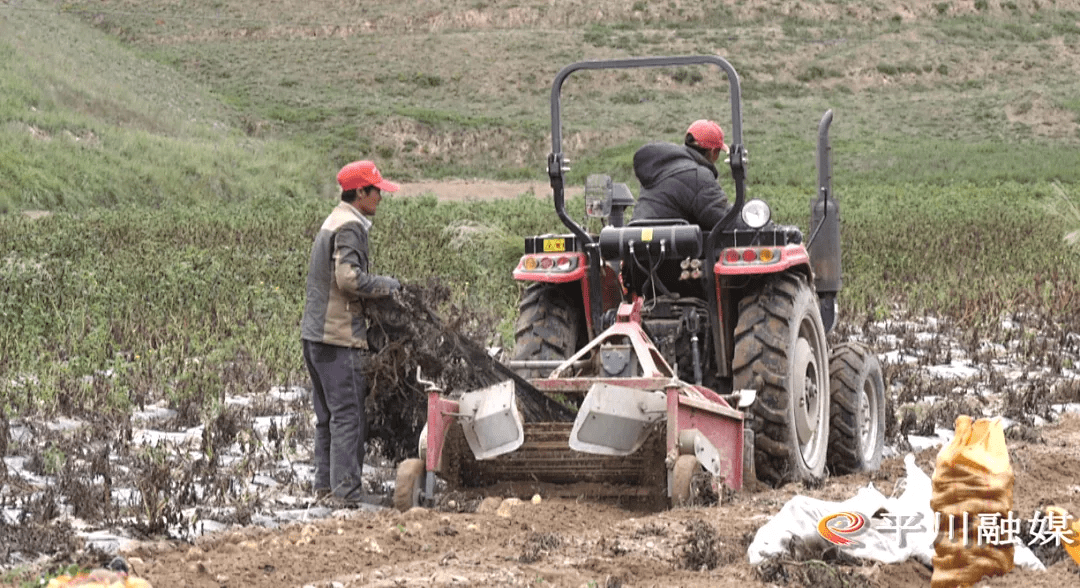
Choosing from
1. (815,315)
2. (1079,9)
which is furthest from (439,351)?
(1079,9)

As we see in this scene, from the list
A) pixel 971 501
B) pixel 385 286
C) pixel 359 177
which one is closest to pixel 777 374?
pixel 385 286

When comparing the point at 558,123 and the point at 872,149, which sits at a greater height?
the point at 558,123

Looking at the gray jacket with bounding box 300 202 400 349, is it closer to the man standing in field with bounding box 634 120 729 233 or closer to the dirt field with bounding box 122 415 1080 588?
the dirt field with bounding box 122 415 1080 588

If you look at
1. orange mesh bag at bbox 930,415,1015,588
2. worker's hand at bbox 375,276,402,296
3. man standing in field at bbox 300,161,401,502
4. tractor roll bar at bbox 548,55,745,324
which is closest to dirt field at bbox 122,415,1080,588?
orange mesh bag at bbox 930,415,1015,588

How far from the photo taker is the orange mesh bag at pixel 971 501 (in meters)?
4.85

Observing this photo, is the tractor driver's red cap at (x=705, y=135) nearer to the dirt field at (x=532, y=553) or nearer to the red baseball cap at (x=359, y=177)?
the red baseball cap at (x=359, y=177)

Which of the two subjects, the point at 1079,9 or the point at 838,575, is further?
the point at 1079,9

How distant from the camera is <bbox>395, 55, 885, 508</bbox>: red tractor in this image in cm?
650

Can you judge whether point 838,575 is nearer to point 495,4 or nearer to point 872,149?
point 872,149

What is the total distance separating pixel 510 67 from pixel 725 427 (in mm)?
55296

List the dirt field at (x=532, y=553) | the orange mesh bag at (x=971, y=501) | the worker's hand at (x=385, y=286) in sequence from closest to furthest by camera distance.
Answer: the orange mesh bag at (x=971, y=501) → the dirt field at (x=532, y=553) → the worker's hand at (x=385, y=286)

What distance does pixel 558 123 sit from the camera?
7660 millimetres

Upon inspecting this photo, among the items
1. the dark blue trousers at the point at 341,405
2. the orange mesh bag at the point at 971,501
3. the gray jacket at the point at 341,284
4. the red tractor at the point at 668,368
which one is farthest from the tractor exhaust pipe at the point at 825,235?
the orange mesh bag at the point at 971,501

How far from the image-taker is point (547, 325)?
7707 millimetres
